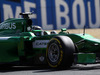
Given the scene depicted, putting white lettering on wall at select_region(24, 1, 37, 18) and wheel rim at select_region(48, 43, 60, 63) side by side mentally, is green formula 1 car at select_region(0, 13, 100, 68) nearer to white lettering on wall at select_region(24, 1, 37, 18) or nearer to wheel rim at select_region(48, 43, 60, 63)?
wheel rim at select_region(48, 43, 60, 63)

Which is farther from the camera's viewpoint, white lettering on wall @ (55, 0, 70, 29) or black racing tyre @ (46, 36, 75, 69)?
white lettering on wall @ (55, 0, 70, 29)

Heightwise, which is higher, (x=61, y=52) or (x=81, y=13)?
(x=81, y=13)

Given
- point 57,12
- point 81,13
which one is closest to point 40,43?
point 57,12

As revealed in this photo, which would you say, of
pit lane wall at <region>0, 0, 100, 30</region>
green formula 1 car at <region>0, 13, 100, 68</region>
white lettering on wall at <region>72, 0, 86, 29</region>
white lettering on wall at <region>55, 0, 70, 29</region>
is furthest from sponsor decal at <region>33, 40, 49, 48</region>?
white lettering on wall at <region>72, 0, 86, 29</region>

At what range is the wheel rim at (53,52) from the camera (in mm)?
9039

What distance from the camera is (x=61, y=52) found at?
28.7 feet

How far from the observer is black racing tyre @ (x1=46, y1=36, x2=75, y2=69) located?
869 centimetres

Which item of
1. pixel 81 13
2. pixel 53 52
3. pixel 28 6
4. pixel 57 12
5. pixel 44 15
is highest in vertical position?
pixel 28 6

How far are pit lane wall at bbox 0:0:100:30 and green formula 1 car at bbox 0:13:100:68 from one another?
1832 centimetres

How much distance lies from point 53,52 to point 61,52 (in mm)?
433

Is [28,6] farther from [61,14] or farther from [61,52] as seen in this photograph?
[61,52]

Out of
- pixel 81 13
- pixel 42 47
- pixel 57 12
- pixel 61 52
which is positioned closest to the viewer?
pixel 61 52

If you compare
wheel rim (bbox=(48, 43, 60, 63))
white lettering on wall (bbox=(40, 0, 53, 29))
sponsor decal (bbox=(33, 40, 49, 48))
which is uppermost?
white lettering on wall (bbox=(40, 0, 53, 29))

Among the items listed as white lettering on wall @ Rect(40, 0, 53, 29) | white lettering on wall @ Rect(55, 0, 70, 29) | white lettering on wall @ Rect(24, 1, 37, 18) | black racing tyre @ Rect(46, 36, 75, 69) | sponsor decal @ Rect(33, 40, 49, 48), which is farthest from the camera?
white lettering on wall @ Rect(55, 0, 70, 29)
